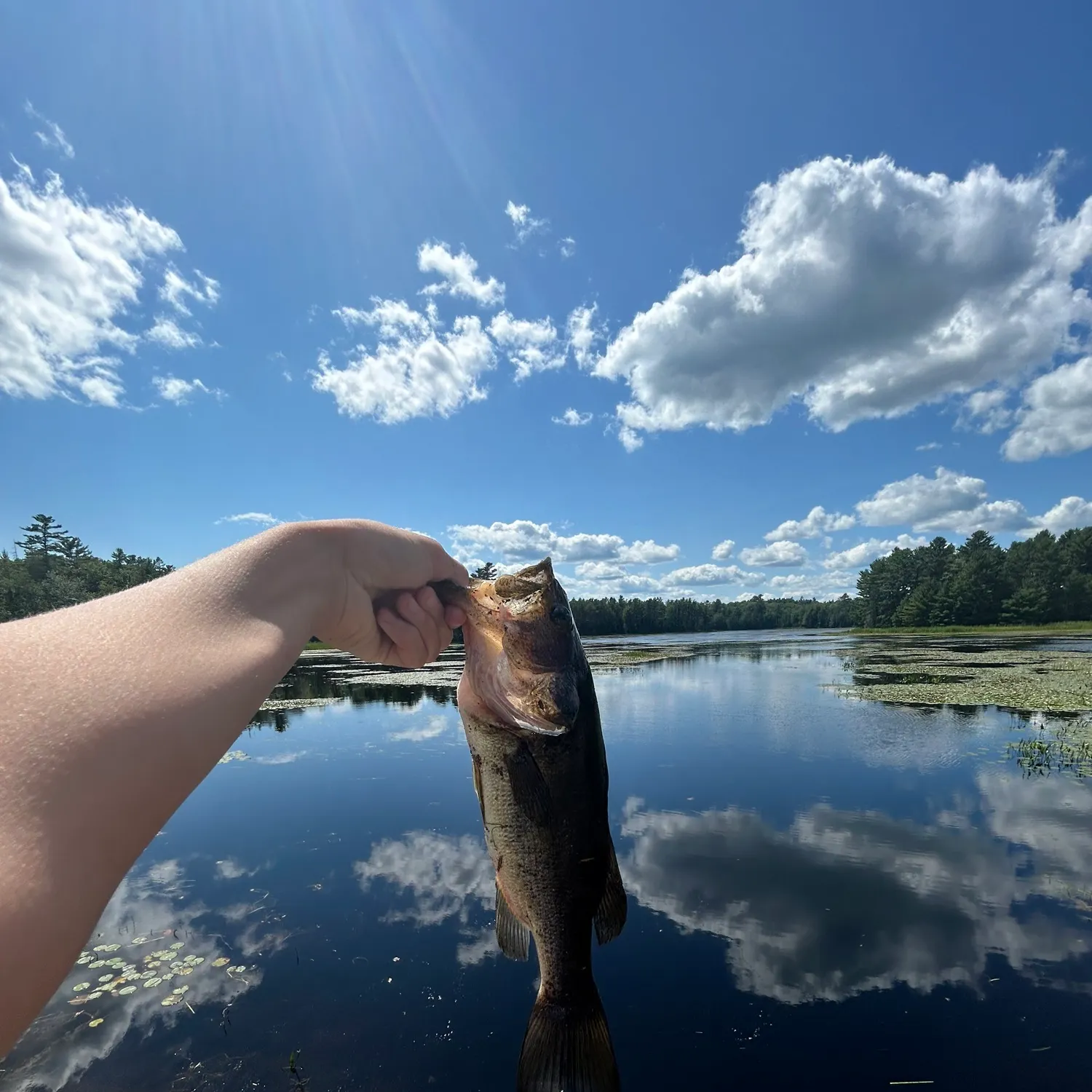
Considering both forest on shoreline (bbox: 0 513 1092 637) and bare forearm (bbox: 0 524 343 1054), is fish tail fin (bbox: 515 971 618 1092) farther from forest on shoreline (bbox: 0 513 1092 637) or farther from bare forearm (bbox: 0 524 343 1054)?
forest on shoreline (bbox: 0 513 1092 637)

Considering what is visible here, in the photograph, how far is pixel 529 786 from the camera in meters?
2.61

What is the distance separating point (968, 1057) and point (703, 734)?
1167cm

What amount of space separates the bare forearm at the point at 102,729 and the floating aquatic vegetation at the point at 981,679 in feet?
75.8

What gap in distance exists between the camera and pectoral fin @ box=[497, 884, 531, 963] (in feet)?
9.23

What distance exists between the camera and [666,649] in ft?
182

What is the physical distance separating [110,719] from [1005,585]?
109 metres

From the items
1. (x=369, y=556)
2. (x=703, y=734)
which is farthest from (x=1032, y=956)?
(x=703, y=734)

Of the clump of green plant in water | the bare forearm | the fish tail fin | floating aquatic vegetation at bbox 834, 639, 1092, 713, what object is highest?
the bare forearm

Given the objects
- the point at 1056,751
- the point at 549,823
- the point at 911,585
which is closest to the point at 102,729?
the point at 549,823

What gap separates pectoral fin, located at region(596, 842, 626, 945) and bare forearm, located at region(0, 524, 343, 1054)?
1.88m

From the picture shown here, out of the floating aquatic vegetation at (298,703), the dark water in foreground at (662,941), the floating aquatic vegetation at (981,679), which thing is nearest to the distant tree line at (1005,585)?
the floating aquatic vegetation at (981,679)

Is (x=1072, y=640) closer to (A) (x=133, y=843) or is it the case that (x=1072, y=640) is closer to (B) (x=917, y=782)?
(B) (x=917, y=782)

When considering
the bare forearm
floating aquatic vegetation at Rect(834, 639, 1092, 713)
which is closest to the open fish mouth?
the bare forearm

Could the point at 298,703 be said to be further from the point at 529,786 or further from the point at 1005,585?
the point at 1005,585
